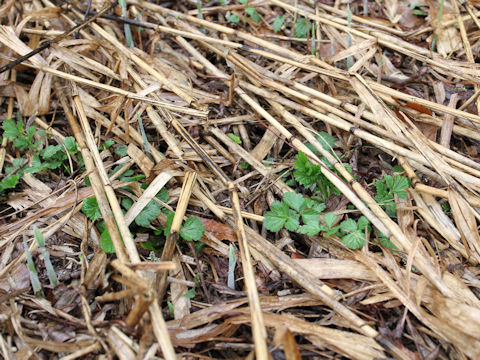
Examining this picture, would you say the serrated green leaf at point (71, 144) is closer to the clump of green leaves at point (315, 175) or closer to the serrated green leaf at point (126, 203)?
the serrated green leaf at point (126, 203)

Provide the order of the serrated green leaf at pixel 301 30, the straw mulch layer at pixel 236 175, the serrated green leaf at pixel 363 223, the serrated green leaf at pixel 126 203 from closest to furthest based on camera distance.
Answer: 1. the straw mulch layer at pixel 236 175
2. the serrated green leaf at pixel 363 223
3. the serrated green leaf at pixel 126 203
4. the serrated green leaf at pixel 301 30

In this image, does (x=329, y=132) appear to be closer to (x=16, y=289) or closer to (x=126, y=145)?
(x=126, y=145)

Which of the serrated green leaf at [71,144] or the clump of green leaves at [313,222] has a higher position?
the serrated green leaf at [71,144]

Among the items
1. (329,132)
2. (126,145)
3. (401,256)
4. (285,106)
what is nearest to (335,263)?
(401,256)

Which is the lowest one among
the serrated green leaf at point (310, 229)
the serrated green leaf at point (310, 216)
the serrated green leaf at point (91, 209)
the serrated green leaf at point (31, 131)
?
the serrated green leaf at point (310, 229)

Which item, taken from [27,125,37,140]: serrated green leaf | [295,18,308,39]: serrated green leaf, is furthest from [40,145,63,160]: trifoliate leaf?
[295,18,308,39]: serrated green leaf

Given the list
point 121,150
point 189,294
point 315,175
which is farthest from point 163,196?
point 315,175

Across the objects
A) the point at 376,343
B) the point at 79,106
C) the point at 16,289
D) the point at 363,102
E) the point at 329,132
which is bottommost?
the point at 376,343

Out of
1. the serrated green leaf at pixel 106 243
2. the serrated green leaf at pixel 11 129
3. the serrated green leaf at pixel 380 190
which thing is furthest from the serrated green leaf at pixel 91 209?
the serrated green leaf at pixel 380 190
